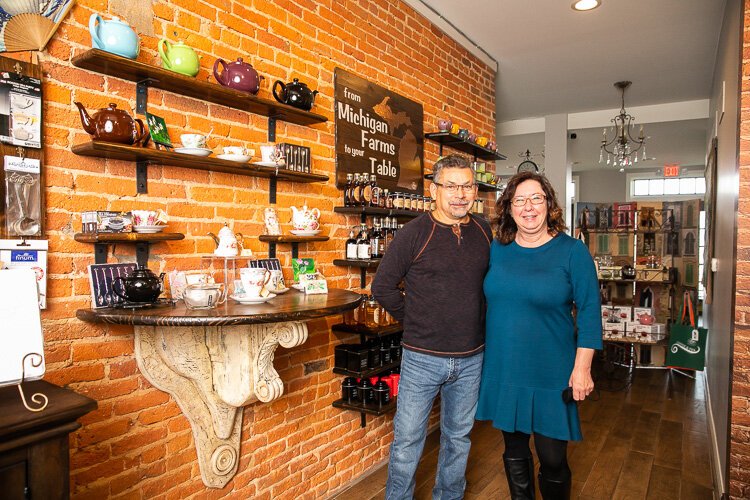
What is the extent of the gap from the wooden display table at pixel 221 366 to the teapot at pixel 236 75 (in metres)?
0.85

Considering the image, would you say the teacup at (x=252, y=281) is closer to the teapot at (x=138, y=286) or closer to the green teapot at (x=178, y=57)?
the teapot at (x=138, y=286)

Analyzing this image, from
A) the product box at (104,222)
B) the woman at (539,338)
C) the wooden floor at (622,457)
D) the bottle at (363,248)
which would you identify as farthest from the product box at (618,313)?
the product box at (104,222)

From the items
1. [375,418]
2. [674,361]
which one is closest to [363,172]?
[375,418]

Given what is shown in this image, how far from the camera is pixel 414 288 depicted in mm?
2182

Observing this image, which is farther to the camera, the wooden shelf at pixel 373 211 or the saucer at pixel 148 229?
the wooden shelf at pixel 373 211

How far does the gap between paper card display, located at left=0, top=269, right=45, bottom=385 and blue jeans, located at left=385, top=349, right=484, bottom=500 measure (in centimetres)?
140

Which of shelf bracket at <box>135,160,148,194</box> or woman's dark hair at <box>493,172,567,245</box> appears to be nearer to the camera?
shelf bracket at <box>135,160,148,194</box>

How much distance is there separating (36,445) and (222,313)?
0.60 meters

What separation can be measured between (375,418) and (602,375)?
320 cm

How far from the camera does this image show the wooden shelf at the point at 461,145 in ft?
11.9

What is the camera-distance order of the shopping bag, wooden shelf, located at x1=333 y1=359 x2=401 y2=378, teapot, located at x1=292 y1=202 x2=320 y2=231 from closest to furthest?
A: 1. teapot, located at x1=292 y1=202 x2=320 y2=231
2. wooden shelf, located at x1=333 y1=359 x2=401 y2=378
3. the shopping bag

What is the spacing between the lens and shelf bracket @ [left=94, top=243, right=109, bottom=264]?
1.75 meters

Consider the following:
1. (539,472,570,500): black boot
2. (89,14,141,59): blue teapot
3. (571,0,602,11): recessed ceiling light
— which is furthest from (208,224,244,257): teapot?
(571,0,602,11): recessed ceiling light

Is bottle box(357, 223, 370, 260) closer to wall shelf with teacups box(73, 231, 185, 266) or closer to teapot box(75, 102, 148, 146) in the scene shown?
wall shelf with teacups box(73, 231, 185, 266)
